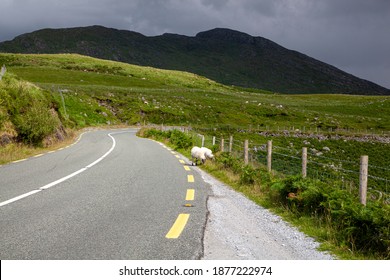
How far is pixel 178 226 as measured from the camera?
6598 mm

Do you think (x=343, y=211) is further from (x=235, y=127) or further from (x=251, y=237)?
(x=235, y=127)

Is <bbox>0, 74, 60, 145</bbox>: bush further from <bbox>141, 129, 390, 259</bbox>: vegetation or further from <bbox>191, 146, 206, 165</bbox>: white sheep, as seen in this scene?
<bbox>141, 129, 390, 259</bbox>: vegetation

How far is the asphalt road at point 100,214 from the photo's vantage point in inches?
208

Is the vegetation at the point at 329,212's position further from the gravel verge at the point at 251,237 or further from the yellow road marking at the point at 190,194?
the yellow road marking at the point at 190,194

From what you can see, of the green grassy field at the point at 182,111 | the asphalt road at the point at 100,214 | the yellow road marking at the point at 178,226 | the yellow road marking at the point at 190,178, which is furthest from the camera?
the green grassy field at the point at 182,111

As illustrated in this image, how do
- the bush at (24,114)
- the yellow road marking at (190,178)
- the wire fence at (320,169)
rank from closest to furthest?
the wire fence at (320,169) → the yellow road marking at (190,178) → the bush at (24,114)

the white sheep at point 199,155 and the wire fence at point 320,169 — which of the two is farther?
the white sheep at point 199,155

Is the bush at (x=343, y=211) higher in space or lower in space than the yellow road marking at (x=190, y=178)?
higher

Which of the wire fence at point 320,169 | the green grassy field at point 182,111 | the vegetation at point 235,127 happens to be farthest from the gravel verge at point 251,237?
the green grassy field at point 182,111

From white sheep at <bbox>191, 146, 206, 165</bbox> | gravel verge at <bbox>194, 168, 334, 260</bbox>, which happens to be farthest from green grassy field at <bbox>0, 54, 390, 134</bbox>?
gravel verge at <bbox>194, 168, 334, 260</bbox>

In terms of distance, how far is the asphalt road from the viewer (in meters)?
5.29

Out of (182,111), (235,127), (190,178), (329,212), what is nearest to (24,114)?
(190,178)

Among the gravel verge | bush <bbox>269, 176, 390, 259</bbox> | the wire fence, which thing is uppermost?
bush <bbox>269, 176, 390, 259</bbox>

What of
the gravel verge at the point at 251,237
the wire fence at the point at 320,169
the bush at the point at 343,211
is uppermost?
the bush at the point at 343,211
